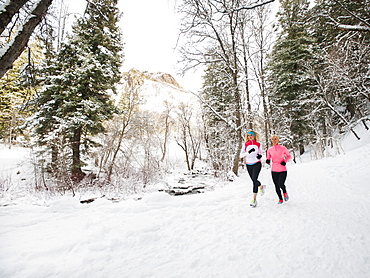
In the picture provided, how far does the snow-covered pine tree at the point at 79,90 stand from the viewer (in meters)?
9.63

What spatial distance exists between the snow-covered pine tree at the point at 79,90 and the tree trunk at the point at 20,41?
7137 millimetres

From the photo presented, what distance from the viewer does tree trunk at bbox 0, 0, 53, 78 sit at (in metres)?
2.60

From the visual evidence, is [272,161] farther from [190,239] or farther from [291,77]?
[291,77]

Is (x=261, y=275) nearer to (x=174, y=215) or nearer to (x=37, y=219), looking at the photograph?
(x=174, y=215)

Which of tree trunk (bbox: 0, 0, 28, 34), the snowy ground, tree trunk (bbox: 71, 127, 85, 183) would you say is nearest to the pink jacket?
the snowy ground

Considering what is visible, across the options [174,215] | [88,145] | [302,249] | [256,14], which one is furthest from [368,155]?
[88,145]

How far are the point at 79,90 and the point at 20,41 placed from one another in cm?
833

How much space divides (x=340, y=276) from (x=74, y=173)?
1146cm

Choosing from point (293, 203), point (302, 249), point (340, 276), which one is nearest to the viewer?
point (340, 276)

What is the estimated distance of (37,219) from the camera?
3.25 m

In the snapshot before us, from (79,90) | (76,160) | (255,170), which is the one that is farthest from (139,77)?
(255,170)

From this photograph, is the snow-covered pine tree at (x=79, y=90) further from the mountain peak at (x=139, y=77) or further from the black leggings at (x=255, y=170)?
the black leggings at (x=255, y=170)

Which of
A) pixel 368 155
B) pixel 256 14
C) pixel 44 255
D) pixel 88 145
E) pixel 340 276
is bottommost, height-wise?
pixel 340 276

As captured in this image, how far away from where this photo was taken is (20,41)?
2746 mm
